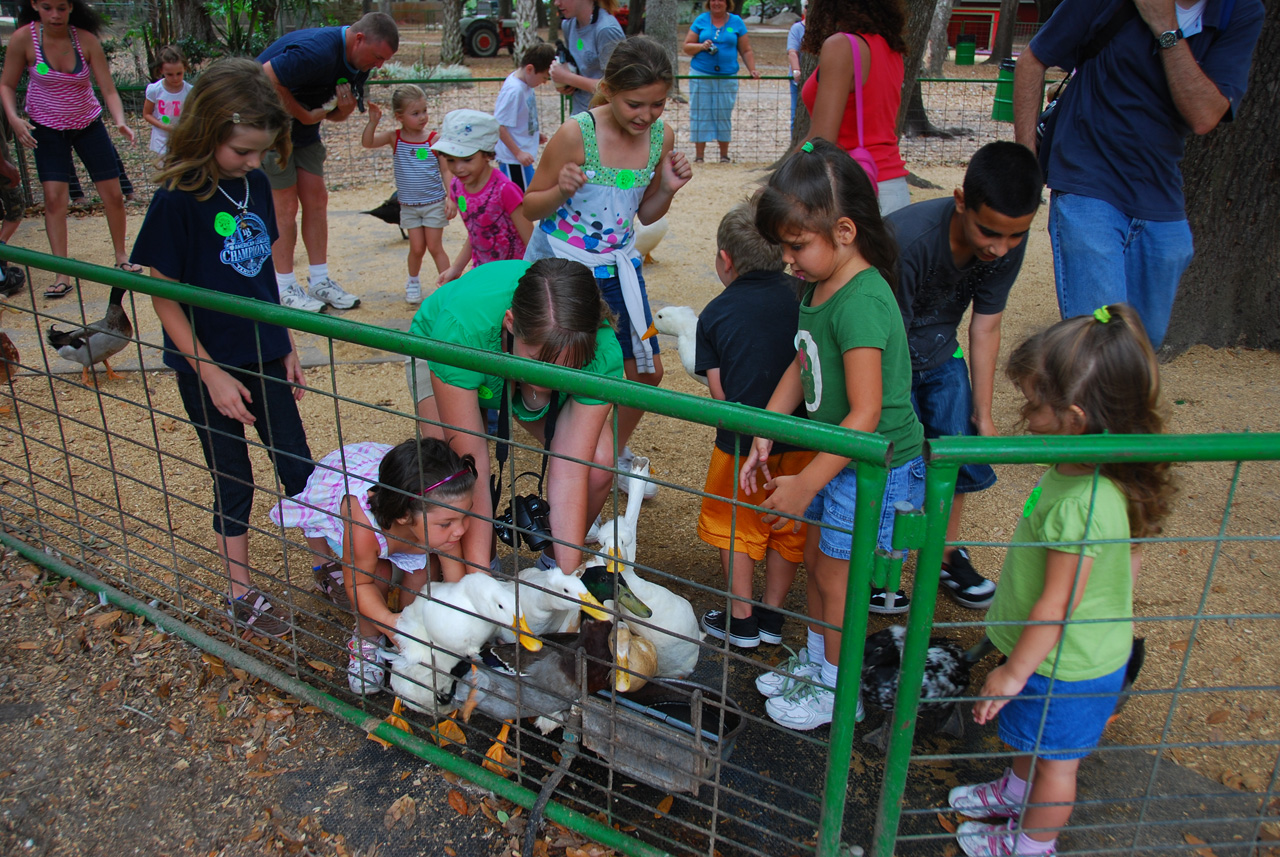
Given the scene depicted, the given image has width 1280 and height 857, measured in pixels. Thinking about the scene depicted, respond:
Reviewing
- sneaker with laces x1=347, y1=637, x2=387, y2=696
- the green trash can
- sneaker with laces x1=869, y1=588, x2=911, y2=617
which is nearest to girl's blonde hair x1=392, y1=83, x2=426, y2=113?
sneaker with laces x1=347, y1=637, x2=387, y2=696

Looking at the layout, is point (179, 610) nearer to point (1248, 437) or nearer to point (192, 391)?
point (192, 391)

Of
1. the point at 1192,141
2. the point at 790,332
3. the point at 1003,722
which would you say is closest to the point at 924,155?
the point at 1192,141

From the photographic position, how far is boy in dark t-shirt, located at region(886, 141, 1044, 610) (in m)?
2.42

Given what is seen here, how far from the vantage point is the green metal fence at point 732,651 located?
5.14 feet

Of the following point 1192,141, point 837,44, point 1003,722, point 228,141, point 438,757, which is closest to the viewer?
point 1003,722

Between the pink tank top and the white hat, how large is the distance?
3027 mm

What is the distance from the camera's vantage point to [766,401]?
2.64 meters

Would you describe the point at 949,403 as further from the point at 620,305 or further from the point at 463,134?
the point at 463,134

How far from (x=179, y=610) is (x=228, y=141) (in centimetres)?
144

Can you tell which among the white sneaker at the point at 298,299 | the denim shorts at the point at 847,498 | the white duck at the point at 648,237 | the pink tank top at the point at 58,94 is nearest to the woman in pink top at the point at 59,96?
the pink tank top at the point at 58,94

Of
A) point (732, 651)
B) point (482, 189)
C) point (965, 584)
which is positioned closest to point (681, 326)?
point (482, 189)

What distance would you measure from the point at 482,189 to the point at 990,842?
333 centimetres

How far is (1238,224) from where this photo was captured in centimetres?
489

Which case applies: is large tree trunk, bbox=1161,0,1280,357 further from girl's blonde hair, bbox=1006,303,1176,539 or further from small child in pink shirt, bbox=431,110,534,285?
girl's blonde hair, bbox=1006,303,1176,539
